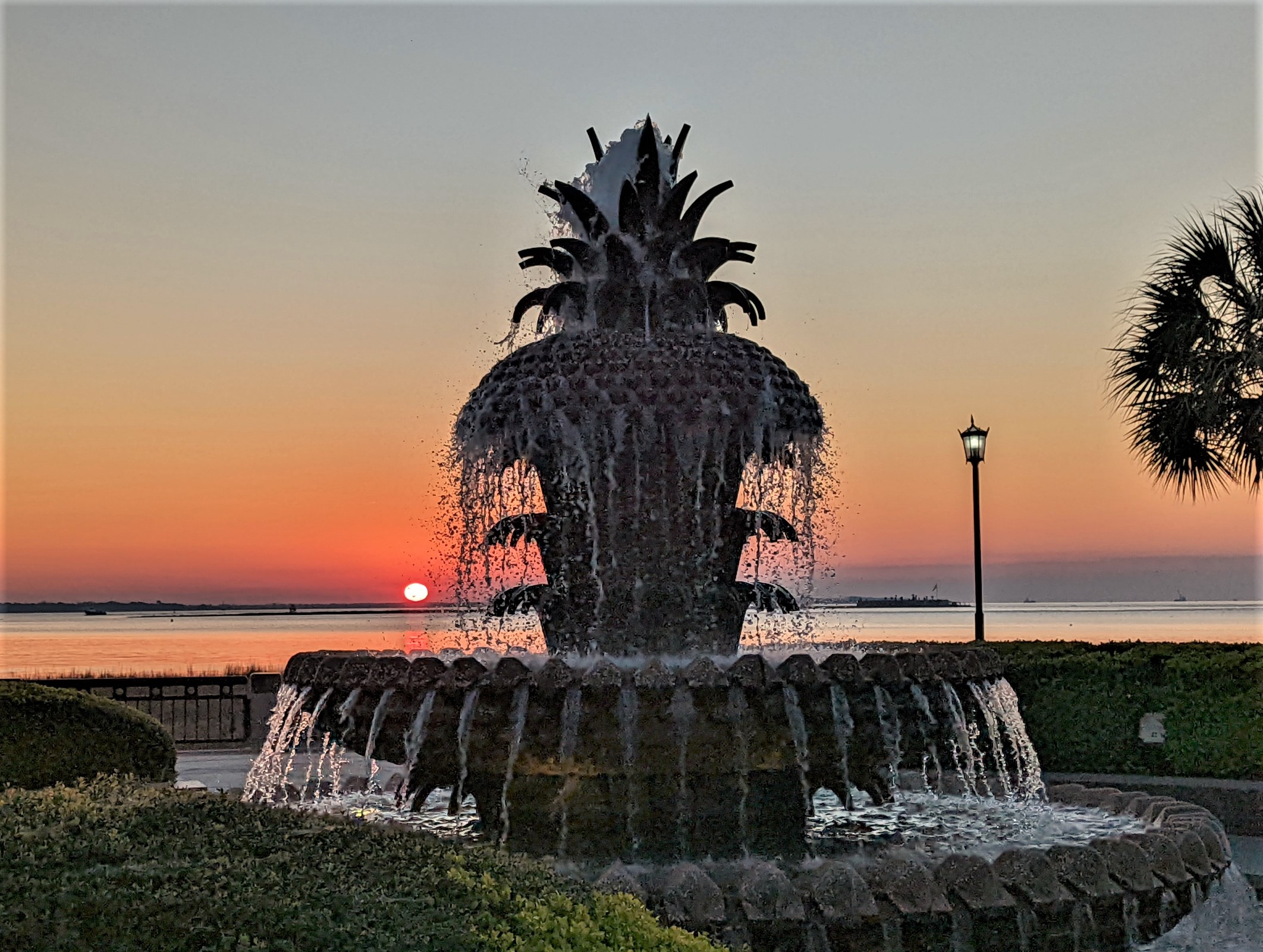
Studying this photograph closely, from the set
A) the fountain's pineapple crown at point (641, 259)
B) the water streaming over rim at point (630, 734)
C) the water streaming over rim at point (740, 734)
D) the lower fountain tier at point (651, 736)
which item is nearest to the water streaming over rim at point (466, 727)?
the lower fountain tier at point (651, 736)

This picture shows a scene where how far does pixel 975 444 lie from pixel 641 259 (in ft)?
44.0

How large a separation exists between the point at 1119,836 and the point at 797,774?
1.79 m

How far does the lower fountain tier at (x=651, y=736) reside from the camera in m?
6.21

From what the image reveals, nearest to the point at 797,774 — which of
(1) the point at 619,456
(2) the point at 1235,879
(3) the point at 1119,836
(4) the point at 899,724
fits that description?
(4) the point at 899,724

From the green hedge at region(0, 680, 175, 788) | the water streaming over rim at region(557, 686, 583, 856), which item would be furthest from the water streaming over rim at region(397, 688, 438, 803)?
the green hedge at region(0, 680, 175, 788)

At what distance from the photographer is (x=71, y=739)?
10797 millimetres

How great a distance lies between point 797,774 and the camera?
665cm

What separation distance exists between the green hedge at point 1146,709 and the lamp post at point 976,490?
20.2 ft

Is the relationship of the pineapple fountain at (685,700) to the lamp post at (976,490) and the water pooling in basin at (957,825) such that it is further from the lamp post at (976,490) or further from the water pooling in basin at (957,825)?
the lamp post at (976,490)

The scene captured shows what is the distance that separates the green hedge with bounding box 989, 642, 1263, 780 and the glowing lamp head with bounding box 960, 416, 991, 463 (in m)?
7.30

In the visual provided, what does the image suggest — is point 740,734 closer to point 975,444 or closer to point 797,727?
point 797,727

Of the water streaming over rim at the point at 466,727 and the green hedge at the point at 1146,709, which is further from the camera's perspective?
the green hedge at the point at 1146,709

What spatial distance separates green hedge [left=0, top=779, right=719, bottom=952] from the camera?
310cm

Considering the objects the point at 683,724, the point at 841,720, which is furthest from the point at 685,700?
the point at 841,720
